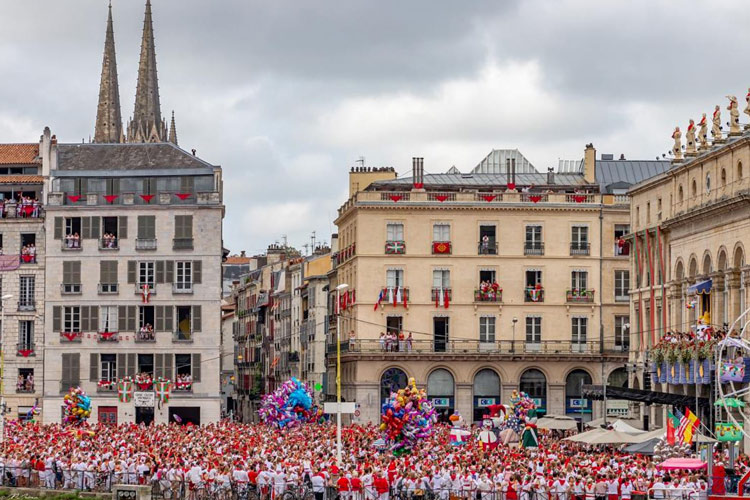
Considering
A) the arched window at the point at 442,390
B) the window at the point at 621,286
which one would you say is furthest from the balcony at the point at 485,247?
the arched window at the point at 442,390

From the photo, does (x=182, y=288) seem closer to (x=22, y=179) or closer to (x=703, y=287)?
(x=22, y=179)

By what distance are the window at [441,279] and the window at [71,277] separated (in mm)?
21124

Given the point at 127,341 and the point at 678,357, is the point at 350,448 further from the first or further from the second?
the point at 127,341

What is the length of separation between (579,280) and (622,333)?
13.2 ft

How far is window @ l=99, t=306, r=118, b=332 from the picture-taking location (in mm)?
90312

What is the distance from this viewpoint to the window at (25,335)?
92688 mm

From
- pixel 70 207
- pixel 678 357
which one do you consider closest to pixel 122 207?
pixel 70 207

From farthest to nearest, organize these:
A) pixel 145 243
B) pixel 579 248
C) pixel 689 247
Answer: pixel 579 248 < pixel 145 243 < pixel 689 247

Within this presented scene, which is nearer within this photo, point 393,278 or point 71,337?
point 71,337

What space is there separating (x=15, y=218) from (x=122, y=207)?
6.57 metres

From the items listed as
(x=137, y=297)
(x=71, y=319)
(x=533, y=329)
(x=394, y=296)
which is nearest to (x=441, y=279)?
(x=394, y=296)

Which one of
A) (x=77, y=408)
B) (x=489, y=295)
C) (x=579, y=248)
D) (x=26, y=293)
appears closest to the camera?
(x=77, y=408)

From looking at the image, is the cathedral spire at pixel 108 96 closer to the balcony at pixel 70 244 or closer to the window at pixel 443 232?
the window at pixel 443 232

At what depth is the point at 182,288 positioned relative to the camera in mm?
90062
